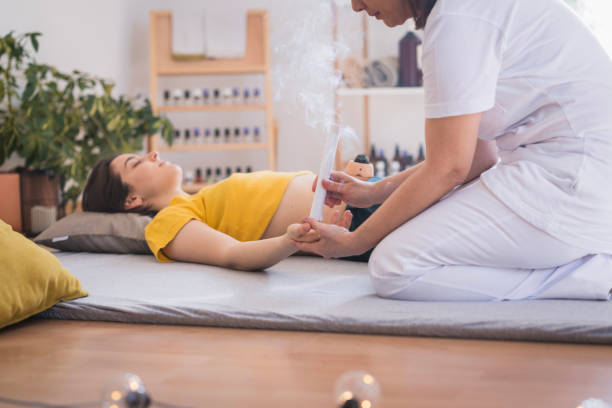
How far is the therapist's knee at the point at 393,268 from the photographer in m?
1.24

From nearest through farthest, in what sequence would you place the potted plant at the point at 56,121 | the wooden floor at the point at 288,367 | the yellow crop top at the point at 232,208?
the wooden floor at the point at 288,367
the yellow crop top at the point at 232,208
the potted plant at the point at 56,121

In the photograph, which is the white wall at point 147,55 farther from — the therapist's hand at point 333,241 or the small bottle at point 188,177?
the therapist's hand at point 333,241

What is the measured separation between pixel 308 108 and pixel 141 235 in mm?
670

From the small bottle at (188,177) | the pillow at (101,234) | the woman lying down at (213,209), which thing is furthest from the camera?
the small bottle at (188,177)

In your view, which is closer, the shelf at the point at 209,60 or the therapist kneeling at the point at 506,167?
the therapist kneeling at the point at 506,167

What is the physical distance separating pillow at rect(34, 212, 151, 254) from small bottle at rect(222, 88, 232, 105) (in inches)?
85.2

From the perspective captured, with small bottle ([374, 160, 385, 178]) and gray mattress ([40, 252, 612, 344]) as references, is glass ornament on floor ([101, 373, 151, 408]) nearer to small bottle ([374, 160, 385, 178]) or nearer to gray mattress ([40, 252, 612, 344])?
gray mattress ([40, 252, 612, 344])

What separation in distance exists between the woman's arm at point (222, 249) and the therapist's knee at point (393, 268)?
266mm

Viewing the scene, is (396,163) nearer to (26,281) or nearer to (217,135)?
(217,135)

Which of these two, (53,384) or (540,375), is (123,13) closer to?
(53,384)

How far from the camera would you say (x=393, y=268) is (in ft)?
4.10

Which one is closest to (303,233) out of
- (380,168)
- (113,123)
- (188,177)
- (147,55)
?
(113,123)

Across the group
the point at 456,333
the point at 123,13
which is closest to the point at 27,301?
the point at 456,333

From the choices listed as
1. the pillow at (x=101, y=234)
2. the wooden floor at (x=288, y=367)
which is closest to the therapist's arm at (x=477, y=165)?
the wooden floor at (x=288, y=367)
